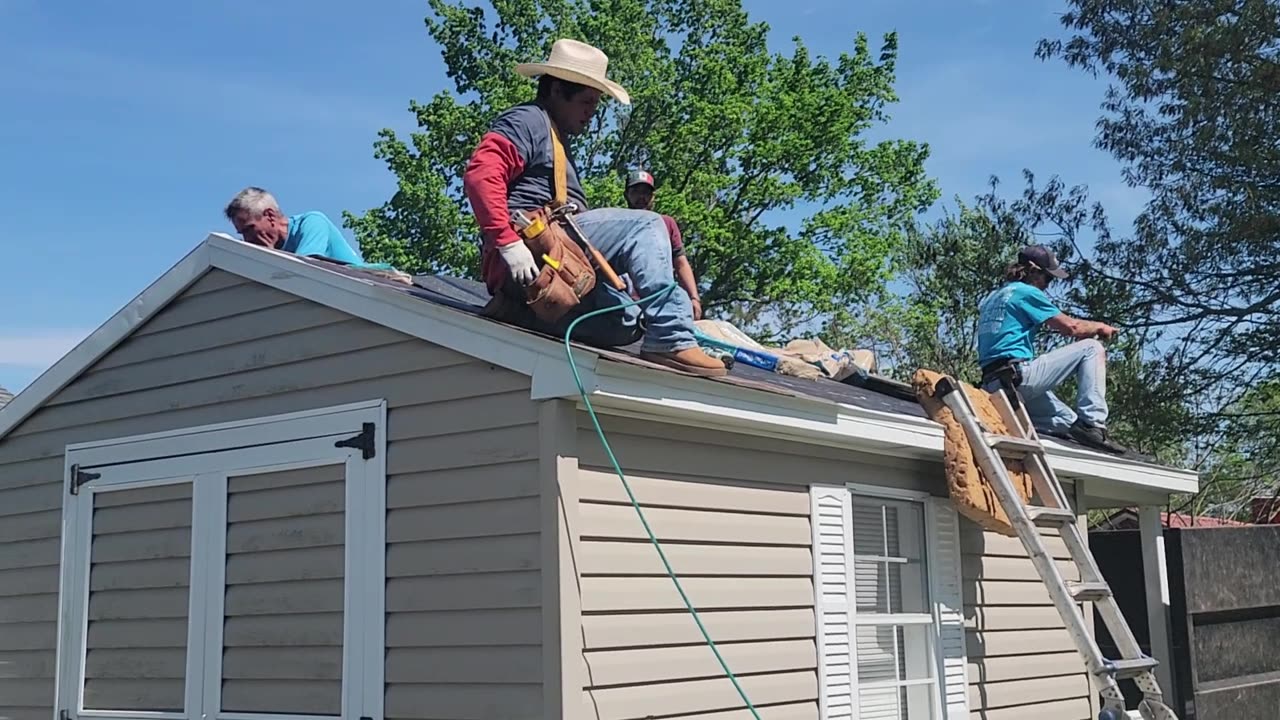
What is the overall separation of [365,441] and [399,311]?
564 mm

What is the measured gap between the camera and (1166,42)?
612 inches

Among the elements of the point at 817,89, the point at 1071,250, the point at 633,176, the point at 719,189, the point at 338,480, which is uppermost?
the point at 817,89

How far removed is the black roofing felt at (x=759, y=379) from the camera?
5773 mm

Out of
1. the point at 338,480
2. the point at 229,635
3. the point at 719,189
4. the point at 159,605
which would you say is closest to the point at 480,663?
the point at 338,480

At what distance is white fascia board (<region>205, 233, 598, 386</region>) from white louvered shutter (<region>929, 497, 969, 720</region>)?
2959 mm

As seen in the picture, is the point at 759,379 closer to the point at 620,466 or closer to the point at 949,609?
the point at 620,466

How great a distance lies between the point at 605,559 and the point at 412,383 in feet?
3.66

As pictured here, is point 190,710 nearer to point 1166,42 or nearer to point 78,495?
point 78,495

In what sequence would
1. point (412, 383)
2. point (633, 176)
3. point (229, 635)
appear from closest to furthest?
1. point (412, 383)
2. point (229, 635)
3. point (633, 176)

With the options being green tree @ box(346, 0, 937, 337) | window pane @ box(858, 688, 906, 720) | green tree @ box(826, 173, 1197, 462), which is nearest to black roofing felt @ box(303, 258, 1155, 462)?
window pane @ box(858, 688, 906, 720)

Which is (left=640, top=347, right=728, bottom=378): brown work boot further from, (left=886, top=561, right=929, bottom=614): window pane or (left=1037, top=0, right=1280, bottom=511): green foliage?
(left=1037, top=0, right=1280, bottom=511): green foliage

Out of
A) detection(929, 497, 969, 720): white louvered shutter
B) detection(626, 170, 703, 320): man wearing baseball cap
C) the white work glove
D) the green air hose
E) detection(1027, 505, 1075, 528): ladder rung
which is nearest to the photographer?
the green air hose

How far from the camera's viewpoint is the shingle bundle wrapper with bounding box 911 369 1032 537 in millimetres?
6684

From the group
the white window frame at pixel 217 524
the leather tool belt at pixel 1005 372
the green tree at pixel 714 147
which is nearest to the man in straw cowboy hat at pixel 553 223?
the white window frame at pixel 217 524
